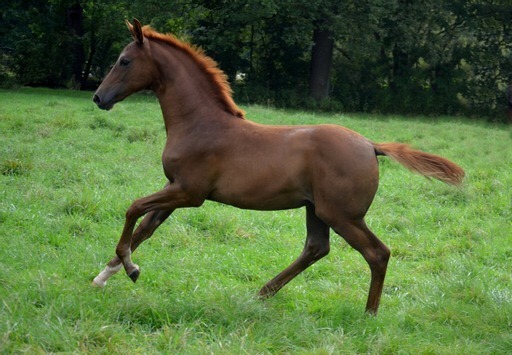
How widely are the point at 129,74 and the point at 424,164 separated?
266 cm

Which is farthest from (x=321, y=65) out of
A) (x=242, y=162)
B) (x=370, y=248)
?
(x=370, y=248)

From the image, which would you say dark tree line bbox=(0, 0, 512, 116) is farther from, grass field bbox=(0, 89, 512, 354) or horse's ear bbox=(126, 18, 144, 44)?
horse's ear bbox=(126, 18, 144, 44)

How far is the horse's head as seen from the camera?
19.5 ft

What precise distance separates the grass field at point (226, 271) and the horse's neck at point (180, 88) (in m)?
1.47

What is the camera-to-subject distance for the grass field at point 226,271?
4609mm

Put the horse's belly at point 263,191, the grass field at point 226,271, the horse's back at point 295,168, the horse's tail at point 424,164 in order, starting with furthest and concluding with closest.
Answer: the horse's tail at point 424,164 → the horse's belly at point 263,191 → the horse's back at point 295,168 → the grass field at point 226,271

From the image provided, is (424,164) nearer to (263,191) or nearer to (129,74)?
(263,191)

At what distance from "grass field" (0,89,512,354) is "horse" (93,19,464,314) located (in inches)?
17.5

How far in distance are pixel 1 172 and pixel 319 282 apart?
548 centimetres

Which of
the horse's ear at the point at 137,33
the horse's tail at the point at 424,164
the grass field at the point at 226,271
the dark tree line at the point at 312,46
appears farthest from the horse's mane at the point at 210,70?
the dark tree line at the point at 312,46

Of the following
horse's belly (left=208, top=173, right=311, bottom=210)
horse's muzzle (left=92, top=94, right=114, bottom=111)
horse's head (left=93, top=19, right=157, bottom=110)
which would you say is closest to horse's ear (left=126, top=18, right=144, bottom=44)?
horse's head (left=93, top=19, right=157, bottom=110)

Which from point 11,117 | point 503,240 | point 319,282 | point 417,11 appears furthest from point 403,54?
point 319,282

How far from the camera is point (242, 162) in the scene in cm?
561

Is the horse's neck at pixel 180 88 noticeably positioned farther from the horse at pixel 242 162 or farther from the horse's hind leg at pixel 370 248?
the horse's hind leg at pixel 370 248
